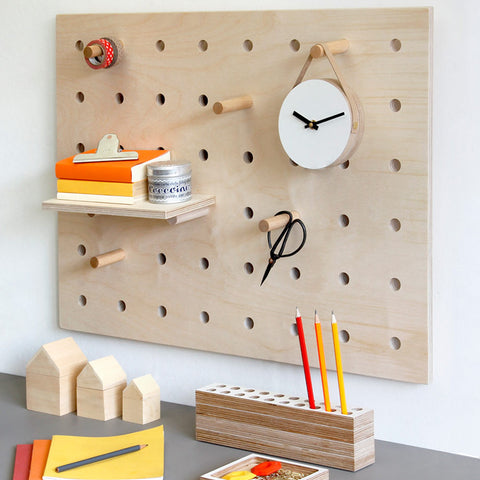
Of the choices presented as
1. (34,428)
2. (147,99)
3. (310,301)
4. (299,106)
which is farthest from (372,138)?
(34,428)

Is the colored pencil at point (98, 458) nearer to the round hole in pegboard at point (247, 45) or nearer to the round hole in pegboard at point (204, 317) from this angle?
the round hole in pegboard at point (204, 317)

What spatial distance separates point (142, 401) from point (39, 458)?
0.17 metres

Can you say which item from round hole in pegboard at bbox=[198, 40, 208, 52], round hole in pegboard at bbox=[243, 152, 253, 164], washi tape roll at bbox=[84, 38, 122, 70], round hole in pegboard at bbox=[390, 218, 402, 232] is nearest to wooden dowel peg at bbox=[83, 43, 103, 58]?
washi tape roll at bbox=[84, 38, 122, 70]

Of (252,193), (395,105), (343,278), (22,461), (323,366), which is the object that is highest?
(395,105)

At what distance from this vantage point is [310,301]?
1089mm

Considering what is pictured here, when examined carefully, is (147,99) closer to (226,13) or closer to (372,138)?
(226,13)

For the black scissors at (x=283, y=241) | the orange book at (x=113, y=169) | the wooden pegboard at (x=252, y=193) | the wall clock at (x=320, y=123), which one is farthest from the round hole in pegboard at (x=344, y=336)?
the orange book at (x=113, y=169)

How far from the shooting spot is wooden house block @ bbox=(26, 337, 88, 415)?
1.19 meters

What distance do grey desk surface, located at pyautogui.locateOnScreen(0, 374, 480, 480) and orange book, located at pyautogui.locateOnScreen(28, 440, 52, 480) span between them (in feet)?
0.10

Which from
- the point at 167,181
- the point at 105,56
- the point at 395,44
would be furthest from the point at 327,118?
the point at 105,56

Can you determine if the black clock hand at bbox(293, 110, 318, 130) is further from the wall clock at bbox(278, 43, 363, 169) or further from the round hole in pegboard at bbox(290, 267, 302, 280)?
the round hole in pegboard at bbox(290, 267, 302, 280)

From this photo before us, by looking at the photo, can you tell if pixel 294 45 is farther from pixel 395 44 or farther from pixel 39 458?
pixel 39 458

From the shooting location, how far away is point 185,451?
1049mm

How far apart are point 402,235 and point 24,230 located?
2.06 ft
